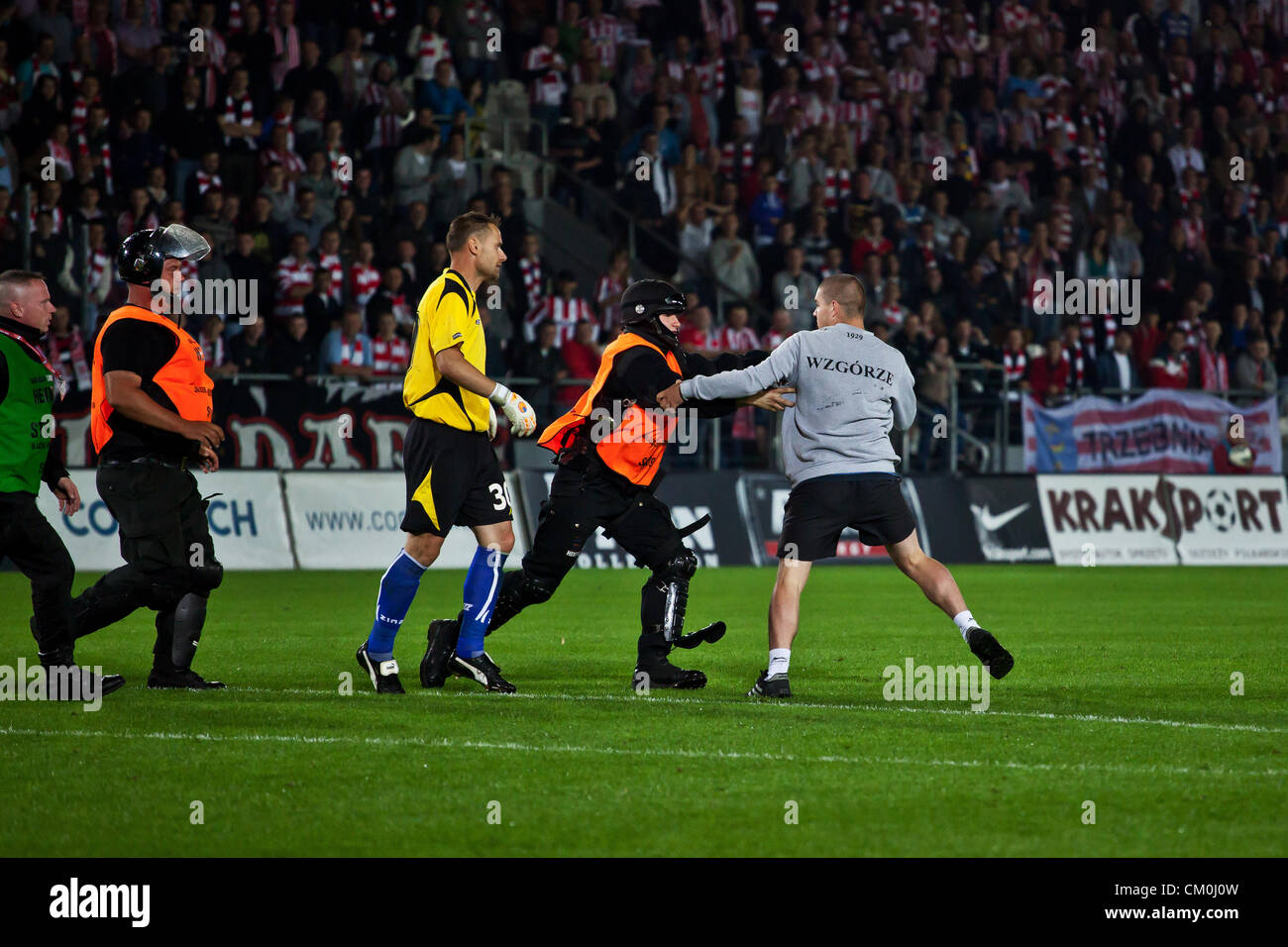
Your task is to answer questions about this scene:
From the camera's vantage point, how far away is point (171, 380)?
8.59 meters

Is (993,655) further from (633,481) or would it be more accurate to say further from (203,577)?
(203,577)

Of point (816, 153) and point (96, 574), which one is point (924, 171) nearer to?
point (816, 153)

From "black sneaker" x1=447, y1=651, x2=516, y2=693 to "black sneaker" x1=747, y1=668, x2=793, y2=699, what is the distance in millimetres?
1274

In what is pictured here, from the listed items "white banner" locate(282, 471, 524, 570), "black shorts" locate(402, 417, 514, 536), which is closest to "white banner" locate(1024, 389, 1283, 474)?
"white banner" locate(282, 471, 524, 570)

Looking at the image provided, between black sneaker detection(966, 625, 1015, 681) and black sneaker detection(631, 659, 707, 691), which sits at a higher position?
black sneaker detection(966, 625, 1015, 681)

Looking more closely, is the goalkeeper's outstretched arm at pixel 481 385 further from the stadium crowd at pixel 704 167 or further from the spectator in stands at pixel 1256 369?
the spectator in stands at pixel 1256 369

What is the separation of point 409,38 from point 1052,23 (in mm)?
12127

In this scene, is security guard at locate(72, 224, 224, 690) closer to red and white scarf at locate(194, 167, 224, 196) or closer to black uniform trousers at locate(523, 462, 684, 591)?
black uniform trousers at locate(523, 462, 684, 591)

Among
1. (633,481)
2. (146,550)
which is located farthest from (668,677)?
(146,550)

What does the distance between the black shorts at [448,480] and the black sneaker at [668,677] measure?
114 centimetres

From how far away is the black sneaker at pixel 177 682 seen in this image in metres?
8.95

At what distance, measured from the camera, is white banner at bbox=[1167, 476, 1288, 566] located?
22.8 meters

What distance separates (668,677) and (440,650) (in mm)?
1229

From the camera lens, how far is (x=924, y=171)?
26.6 m
